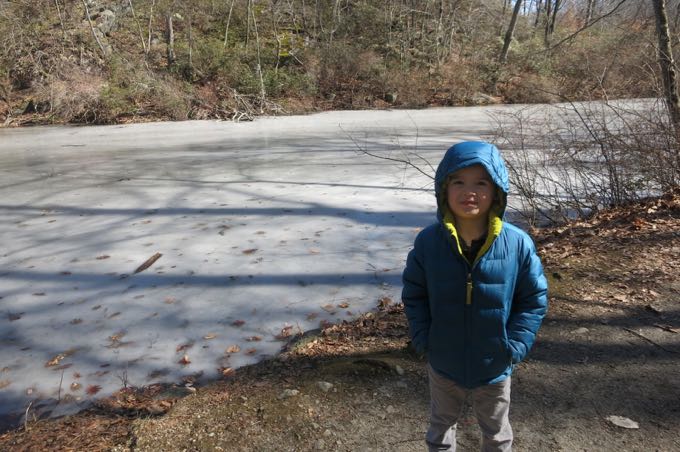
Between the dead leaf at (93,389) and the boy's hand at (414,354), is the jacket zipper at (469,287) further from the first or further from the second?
the dead leaf at (93,389)

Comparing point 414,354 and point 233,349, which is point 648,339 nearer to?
point 414,354

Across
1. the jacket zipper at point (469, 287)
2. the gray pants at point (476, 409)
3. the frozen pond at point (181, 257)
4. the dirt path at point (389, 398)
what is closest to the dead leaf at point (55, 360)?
the frozen pond at point (181, 257)

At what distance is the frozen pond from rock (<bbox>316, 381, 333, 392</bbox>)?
64 centimetres

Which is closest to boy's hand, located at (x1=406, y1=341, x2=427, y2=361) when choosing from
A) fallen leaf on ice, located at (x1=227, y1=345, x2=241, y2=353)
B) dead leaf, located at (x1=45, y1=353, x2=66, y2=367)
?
fallen leaf on ice, located at (x1=227, y1=345, x2=241, y2=353)

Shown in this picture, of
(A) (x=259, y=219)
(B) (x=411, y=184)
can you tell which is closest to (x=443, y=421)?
(A) (x=259, y=219)

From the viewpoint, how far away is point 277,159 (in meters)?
10.9

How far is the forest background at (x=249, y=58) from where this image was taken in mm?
19469

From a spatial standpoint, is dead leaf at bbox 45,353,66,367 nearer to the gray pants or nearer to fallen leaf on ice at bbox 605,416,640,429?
the gray pants

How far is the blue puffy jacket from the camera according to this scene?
6.31 feet

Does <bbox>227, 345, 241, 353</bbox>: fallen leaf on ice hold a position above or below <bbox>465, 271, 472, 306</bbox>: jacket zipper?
below

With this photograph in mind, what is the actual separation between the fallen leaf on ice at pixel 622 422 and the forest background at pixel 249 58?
42.3 ft

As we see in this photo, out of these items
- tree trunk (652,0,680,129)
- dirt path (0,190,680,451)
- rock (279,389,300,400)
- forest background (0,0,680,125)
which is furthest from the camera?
forest background (0,0,680,125)

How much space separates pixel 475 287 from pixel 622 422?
1.44 m

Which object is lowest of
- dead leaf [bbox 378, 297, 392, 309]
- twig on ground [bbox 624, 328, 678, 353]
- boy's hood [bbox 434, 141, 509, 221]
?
dead leaf [bbox 378, 297, 392, 309]
